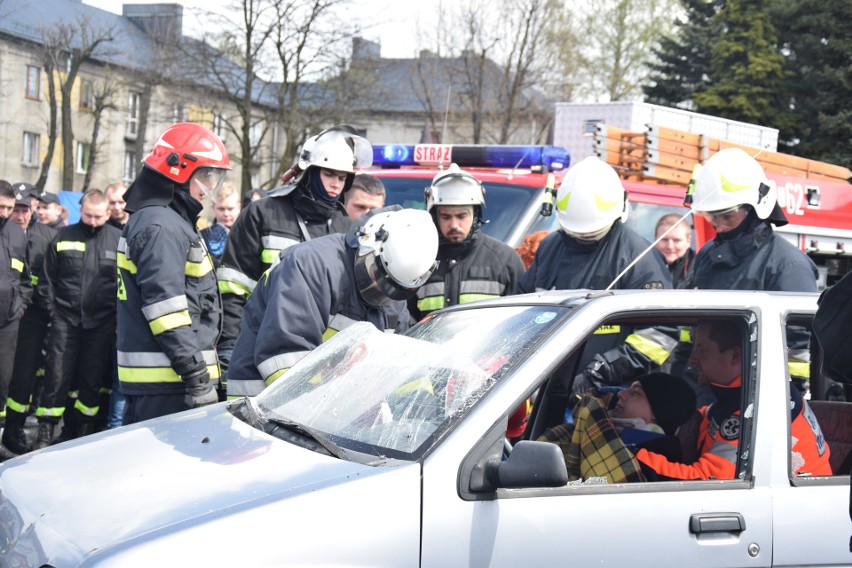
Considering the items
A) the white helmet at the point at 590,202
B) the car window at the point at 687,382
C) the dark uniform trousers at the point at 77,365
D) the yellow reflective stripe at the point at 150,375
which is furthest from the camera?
the dark uniform trousers at the point at 77,365

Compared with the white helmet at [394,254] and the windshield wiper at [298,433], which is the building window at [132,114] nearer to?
the white helmet at [394,254]

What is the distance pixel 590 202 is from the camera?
16.9 ft

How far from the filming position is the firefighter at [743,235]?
15.6 feet

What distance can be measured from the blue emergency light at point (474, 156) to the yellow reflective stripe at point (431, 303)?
209 centimetres

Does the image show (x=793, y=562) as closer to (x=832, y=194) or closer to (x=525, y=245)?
(x=525, y=245)

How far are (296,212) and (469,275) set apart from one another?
1.01 m

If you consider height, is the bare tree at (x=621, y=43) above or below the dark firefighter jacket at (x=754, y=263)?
above

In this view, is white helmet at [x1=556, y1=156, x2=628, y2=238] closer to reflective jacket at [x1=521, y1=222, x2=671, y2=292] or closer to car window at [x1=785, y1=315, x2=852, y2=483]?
reflective jacket at [x1=521, y1=222, x2=671, y2=292]

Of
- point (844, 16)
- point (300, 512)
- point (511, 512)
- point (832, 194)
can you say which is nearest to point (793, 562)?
point (511, 512)

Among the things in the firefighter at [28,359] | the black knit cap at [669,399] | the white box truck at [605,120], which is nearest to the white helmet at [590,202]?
the black knit cap at [669,399]

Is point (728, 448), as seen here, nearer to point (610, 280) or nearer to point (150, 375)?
point (610, 280)

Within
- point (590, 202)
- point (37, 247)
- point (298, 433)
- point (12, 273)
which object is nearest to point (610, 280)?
point (590, 202)

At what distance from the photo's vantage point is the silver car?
2.57 metres

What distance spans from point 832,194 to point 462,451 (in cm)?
705
